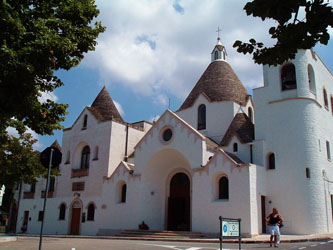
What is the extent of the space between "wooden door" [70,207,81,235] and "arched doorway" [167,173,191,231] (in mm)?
8796

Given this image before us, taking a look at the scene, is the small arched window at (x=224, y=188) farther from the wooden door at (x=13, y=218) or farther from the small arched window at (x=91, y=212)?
the wooden door at (x=13, y=218)

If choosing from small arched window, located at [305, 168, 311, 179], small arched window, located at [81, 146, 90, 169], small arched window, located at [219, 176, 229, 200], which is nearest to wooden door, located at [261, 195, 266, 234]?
small arched window, located at [219, 176, 229, 200]

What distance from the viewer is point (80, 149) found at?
32875mm

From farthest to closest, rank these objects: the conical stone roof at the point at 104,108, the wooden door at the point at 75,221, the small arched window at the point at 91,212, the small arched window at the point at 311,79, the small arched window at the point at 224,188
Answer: the conical stone roof at the point at 104,108 → the wooden door at the point at 75,221 → the small arched window at the point at 91,212 → the small arched window at the point at 311,79 → the small arched window at the point at 224,188

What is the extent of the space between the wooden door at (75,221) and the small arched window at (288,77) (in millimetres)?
19849

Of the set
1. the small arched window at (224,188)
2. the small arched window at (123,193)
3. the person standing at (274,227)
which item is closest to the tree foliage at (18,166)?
the small arched window at (123,193)

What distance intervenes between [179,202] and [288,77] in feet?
39.1

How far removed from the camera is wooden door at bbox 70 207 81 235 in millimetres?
29598

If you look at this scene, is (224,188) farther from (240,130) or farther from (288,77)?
(288,77)

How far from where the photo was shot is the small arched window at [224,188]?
850 inches

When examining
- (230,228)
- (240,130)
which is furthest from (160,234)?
(230,228)

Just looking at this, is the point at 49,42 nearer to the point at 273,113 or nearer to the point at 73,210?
the point at 273,113

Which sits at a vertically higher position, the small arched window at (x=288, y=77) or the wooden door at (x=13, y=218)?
the small arched window at (x=288, y=77)

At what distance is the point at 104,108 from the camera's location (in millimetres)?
32969
